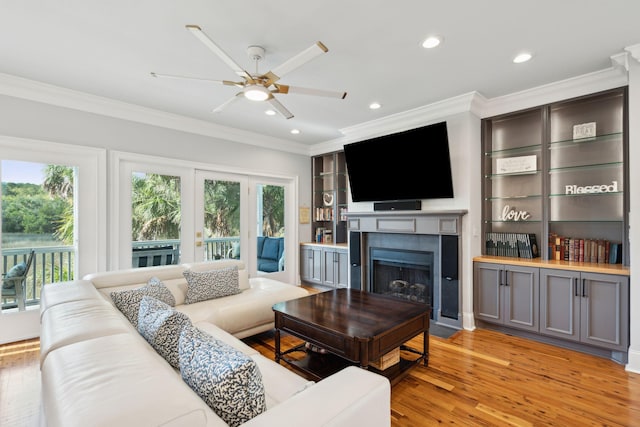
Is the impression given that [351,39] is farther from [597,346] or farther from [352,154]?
[597,346]

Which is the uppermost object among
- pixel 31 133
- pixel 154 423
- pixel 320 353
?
pixel 31 133

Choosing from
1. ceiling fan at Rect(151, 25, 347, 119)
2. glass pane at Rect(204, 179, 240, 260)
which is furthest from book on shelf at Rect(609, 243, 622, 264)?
glass pane at Rect(204, 179, 240, 260)

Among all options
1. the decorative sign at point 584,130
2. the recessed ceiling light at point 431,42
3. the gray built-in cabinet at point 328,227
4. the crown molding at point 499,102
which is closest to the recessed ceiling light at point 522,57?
the crown molding at point 499,102

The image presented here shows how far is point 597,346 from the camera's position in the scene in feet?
9.19

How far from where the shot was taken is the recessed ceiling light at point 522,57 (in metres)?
2.58

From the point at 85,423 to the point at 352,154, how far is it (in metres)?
4.04

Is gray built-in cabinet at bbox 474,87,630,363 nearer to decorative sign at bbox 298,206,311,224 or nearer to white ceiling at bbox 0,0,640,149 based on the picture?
white ceiling at bbox 0,0,640,149

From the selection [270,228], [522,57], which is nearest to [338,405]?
[522,57]

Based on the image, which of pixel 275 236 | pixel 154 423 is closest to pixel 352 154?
pixel 275 236

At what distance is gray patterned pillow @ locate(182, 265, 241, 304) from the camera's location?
3001 millimetres

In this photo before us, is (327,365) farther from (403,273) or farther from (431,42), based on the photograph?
(431,42)

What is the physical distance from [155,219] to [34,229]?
1.16 m

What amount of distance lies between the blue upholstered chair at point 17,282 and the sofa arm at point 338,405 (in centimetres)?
368

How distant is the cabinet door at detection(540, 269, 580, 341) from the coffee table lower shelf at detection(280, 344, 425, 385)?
138cm
